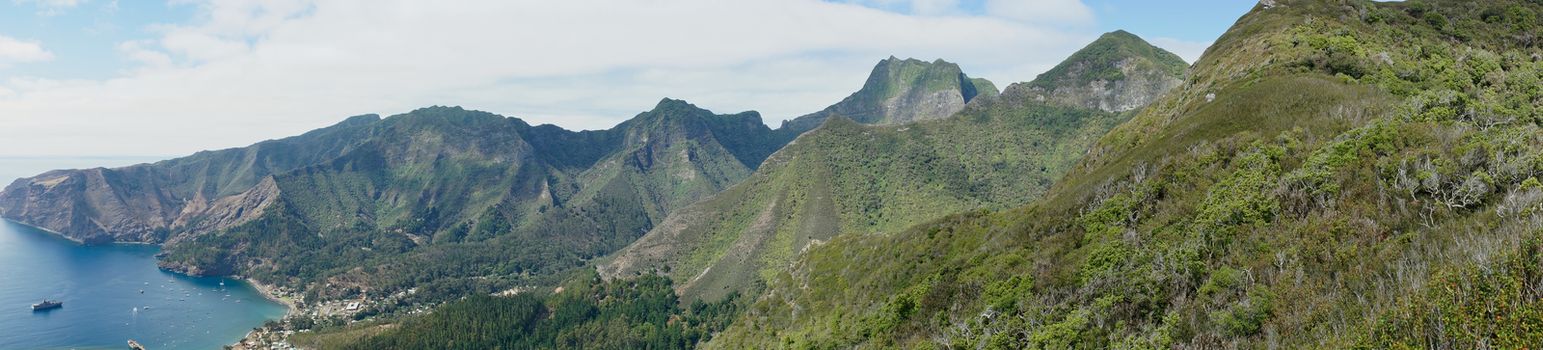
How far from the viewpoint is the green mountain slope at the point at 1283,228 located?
29672mm

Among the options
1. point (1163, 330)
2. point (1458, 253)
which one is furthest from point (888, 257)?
point (1458, 253)

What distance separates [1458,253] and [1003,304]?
26.4 meters

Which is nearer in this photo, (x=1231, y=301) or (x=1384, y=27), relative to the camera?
(x=1231, y=301)

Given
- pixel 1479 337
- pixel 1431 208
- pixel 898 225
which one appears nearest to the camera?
pixel 1479 337

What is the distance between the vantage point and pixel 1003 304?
52.0 m

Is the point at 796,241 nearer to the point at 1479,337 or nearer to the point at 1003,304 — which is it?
the point at 1003,304

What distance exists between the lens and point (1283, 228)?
41219mm

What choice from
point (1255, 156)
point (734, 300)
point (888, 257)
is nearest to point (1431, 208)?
point (1255, 156)

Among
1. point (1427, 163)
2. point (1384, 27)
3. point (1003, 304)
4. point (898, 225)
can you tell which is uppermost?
point (1384, 27)

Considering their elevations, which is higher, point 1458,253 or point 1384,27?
point 1384,27

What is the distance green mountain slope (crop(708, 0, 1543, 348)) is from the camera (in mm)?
29672

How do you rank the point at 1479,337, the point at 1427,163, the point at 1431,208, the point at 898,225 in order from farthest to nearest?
the point at 898,225
the point at 1427,163
the point at 1431,208
the point at 1479,337

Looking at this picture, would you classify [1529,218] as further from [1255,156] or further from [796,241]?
[796,241]

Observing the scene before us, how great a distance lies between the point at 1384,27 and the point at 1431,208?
75.9 metres
